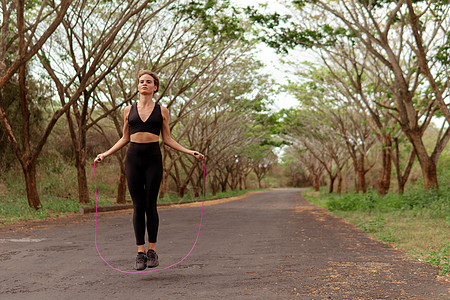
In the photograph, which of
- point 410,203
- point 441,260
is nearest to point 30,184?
point 441,260

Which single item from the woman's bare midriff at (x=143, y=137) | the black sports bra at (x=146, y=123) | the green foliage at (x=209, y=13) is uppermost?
the green foliage at (x=209, y=13)

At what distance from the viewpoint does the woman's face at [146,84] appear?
386 centimetres

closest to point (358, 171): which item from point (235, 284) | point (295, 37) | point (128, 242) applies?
point (295, 37)

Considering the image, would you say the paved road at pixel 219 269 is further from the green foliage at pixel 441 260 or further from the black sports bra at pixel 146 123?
the black sports bra at pixel 146 123

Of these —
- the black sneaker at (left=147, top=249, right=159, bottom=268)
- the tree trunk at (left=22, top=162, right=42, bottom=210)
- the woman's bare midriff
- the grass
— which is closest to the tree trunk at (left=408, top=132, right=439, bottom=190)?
the grass

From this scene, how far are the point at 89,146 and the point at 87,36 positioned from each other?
1265 cm

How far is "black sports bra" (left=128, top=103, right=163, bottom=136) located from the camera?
3.87 metres

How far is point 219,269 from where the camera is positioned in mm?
4867

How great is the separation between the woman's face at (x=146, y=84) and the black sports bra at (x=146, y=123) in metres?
0.21

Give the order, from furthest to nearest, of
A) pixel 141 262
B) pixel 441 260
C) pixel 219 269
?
1. pixel 441 260
2. pixel 219 269
3. pixel 141 262

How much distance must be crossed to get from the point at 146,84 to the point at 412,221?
897 centimetres

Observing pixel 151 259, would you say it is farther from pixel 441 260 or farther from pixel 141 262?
pixel 441 260

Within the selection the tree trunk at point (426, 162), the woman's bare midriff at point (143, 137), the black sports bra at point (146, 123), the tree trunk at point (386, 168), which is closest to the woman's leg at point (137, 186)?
the woman's bare midriff at point (143, 137)

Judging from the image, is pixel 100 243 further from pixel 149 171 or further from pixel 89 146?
pixel 89 146
